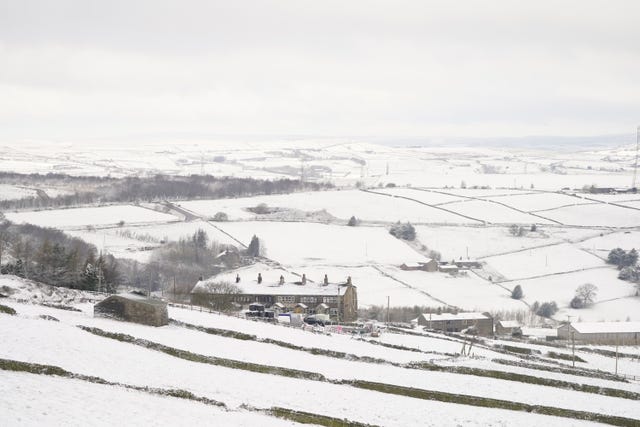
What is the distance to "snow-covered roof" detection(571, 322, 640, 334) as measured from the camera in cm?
7954

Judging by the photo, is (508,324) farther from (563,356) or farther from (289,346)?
(289,346)

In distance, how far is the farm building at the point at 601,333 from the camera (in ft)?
258

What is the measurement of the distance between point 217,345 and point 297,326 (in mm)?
15985

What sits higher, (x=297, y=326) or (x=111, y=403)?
(x=111, y=403)

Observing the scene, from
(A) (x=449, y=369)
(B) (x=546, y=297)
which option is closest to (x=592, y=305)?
(B) (x=546, y=297)

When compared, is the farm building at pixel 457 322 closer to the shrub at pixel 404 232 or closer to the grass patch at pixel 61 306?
the grass patch at pixel 61 306

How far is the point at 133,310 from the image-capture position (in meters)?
48.2

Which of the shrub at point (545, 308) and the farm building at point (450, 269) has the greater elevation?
the farm building at point (450, 269)

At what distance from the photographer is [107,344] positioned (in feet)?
129

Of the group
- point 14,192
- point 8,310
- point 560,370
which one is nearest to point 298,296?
point 560,370

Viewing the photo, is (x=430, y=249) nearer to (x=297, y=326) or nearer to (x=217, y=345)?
(x=297, y=326)

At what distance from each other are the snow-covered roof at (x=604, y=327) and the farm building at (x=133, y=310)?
4627 centimetres

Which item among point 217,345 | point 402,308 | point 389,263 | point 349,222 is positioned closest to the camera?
point 217,345

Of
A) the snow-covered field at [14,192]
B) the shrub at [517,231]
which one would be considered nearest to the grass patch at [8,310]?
the shrub at [517,231]
